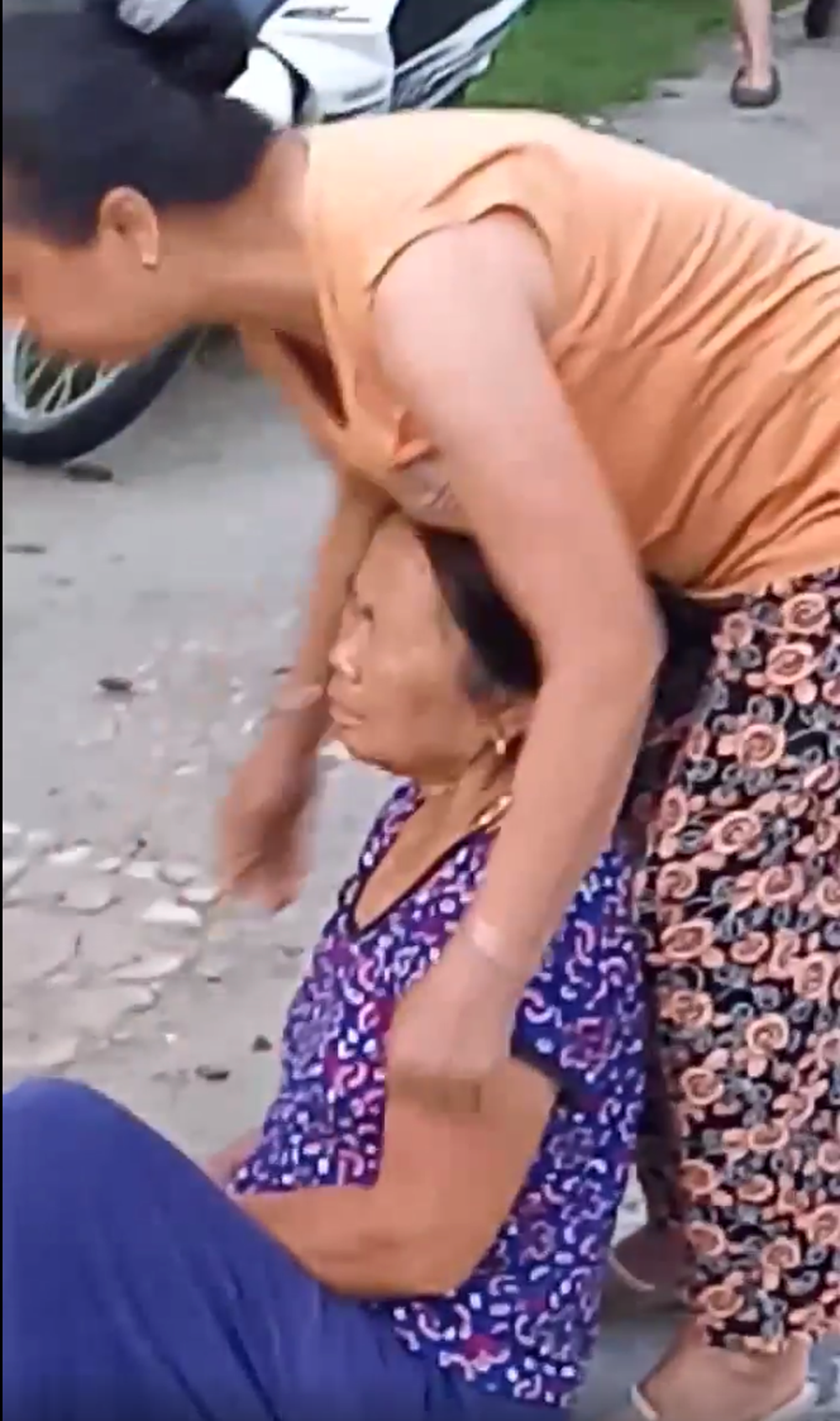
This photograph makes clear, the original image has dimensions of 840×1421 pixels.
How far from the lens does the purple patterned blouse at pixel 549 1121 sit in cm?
95

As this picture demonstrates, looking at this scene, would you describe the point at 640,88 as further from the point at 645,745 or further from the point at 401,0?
the point at 645,745

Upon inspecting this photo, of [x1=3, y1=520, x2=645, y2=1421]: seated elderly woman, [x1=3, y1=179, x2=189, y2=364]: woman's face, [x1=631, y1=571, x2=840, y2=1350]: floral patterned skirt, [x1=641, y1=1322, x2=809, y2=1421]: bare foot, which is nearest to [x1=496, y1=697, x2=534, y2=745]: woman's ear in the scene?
[x1=3, y1=520, x2=645, y2=1421]: seated elderly woman

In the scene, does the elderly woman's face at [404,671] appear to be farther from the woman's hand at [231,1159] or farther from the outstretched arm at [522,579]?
the woman's hand at [231,1159]

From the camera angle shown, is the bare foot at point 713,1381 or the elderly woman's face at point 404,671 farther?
the bare foot at point 713,1381

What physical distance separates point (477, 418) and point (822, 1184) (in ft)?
1.48

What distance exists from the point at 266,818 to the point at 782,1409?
1.26 ft

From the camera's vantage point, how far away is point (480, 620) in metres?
0.92

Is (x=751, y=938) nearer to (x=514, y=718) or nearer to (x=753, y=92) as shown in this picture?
(x=514, y=718)

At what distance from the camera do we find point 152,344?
82cm

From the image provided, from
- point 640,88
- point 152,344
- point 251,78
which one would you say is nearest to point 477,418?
point 152,344

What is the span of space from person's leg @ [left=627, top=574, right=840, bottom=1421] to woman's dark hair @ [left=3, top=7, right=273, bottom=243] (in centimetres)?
32

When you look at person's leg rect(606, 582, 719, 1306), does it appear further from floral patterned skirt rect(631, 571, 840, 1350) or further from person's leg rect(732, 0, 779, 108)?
person's leg rect(732, 0, 779, 108)

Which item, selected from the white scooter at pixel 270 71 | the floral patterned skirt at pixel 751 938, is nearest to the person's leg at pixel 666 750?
the floral patterned skirt at pixel 751 938

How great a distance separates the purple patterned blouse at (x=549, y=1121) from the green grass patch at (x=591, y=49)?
353 millimetres
